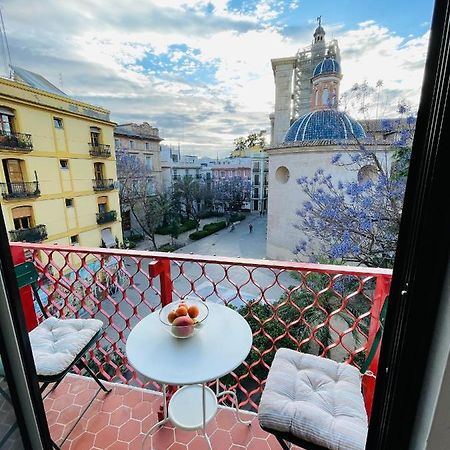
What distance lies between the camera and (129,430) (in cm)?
125

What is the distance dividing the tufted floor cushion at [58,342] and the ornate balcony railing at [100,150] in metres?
5.04

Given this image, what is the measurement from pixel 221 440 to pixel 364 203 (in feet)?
12.3

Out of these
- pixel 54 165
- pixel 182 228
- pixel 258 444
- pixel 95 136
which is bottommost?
pixel 182 228

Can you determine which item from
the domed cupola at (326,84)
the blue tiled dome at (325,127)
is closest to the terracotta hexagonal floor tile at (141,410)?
the blue tiled dome at (325,127)

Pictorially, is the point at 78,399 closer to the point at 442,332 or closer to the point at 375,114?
the point at 442,332

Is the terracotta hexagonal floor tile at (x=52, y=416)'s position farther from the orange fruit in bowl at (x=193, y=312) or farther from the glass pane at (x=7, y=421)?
the orange fruit in bowl at (x=193, y=312)

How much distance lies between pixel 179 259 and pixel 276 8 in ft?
4.65

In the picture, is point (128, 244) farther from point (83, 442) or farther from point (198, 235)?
point (83, 442)

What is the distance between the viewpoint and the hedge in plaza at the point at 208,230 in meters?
11.7

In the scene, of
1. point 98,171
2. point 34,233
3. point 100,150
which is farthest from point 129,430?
point 100,150

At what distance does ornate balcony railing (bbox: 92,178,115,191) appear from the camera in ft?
18.8

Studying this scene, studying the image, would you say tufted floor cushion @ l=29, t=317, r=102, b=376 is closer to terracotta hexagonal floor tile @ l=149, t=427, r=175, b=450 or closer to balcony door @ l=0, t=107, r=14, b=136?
terracotta hexagonal floor tile @ l=149, t=427, r=175, b=450

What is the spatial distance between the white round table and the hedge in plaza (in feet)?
34.2

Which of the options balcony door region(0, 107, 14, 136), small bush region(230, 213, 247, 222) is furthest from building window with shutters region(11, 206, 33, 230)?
small bush region(230, 213, 247, 222)
